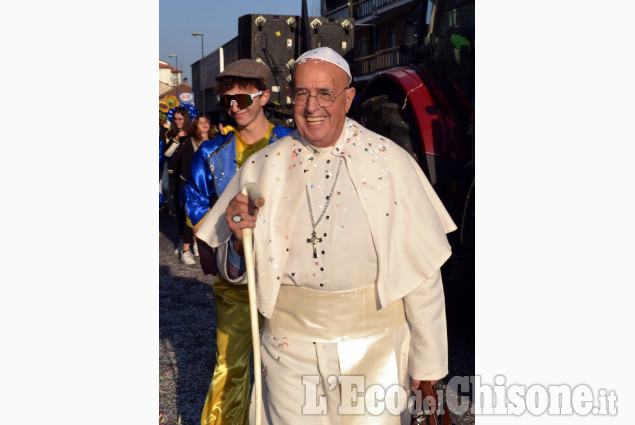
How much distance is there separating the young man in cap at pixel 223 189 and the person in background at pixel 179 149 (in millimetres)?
5124

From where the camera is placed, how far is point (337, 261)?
239 centimetres

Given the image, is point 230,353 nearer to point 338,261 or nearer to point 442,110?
point 338,261

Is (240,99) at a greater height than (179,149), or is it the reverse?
(179,149)

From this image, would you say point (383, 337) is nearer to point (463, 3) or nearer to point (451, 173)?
point (451, 173)

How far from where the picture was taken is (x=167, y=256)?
959 centimetres

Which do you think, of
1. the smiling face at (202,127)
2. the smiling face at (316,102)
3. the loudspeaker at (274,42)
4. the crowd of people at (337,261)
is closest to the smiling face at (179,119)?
the smiling face at (202,127)

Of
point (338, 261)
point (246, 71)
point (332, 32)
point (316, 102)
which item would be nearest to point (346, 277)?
point (338, 261)

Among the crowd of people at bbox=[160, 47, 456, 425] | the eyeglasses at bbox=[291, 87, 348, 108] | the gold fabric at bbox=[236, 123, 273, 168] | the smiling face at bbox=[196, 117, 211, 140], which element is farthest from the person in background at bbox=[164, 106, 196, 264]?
the eyeglasses at bbox=[291, 87, 348, 108]

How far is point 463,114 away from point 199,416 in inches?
117

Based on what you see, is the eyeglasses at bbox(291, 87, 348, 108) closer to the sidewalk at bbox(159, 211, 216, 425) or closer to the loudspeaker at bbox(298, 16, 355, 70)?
the sidewalk at bbox(159, 211, 216, 425)

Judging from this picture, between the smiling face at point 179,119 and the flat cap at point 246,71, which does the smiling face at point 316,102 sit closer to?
the flat cap at point 246,71

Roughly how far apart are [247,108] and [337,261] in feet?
4.81

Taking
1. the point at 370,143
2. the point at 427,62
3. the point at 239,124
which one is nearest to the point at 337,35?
the point at 427,62

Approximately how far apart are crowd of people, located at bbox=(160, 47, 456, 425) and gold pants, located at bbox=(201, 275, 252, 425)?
1029 millimetres
